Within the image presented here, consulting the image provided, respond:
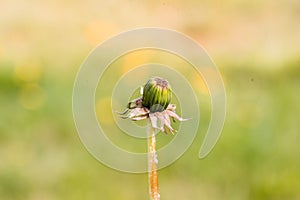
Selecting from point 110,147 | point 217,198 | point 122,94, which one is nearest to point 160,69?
point 122,94

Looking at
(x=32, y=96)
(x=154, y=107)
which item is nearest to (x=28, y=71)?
(x=32, y=96)

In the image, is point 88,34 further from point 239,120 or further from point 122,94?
point 239,120

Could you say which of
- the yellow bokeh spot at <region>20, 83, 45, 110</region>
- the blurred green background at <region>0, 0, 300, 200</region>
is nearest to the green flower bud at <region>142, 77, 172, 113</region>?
the blurred green background at <region>0, 0, 300, 200</region>

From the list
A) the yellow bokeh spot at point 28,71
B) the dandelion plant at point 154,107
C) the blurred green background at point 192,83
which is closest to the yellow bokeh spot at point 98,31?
the blurred green background at point 192,83

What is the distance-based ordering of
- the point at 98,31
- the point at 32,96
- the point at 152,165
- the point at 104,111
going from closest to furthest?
the point at 152,165 < the point at 104,111 < the point at 32,96 < the point at 98,31

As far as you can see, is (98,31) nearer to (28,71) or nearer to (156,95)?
(28,71)

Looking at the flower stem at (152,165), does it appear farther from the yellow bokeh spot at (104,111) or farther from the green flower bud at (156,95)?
the yellow bokeh spot at (104,111)
